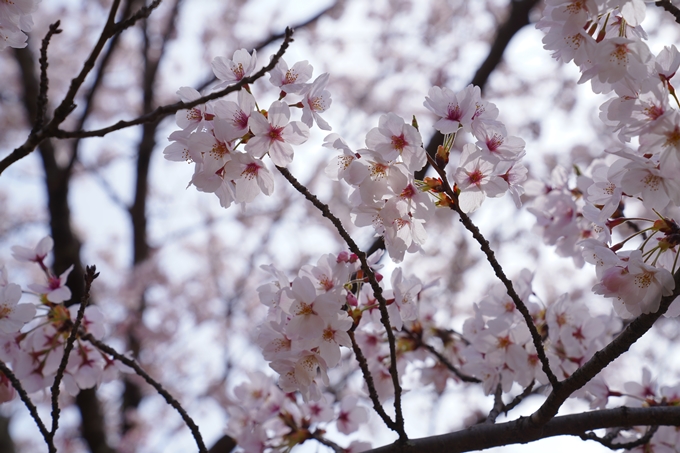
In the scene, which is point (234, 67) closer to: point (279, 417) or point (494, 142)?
point (494, 142)

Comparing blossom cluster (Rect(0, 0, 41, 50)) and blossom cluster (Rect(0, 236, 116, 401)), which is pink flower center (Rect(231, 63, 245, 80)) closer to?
blossom cluster (Rect(0, 0, 41, 50))

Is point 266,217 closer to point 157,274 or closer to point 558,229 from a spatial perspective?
point 157,274

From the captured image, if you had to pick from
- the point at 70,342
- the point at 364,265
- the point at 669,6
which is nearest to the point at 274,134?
the point at 364,265

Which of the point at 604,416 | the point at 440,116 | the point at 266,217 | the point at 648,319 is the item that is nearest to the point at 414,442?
the point at 604,416

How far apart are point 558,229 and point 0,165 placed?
6.69ft

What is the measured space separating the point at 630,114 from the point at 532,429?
0.84m

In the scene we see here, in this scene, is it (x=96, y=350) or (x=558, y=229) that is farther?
(x=558, y=229)

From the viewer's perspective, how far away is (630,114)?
133cm

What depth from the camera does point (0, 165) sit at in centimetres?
140

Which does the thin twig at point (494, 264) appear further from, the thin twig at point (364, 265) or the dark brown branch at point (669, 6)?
the dark brown branch at point (669, 6)

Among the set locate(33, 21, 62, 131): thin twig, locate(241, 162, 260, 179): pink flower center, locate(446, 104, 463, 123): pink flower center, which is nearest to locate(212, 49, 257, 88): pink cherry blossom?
locate(241, 162, 260, 179): pink flower center

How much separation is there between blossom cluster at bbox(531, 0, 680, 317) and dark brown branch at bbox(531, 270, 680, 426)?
2 centimetres

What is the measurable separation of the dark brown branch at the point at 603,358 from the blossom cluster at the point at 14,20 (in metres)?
1.72

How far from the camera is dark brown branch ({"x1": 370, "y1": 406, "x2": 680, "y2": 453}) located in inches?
59.0
